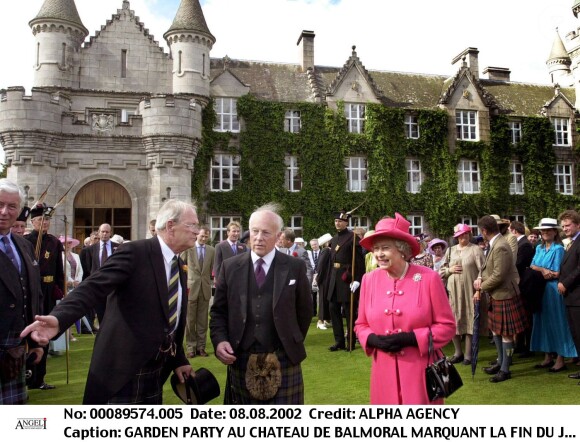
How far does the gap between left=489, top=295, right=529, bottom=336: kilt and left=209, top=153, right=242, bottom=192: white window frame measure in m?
19.0

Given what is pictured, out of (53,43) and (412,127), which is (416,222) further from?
(53,43)

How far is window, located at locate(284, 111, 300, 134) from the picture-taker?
1043 inches

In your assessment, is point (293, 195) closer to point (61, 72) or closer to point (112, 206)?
point (112, 206)

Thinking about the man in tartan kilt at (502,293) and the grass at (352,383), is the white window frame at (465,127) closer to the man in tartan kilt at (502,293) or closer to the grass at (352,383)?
the grass at (352,383)

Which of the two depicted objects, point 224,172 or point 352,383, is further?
point 224,172

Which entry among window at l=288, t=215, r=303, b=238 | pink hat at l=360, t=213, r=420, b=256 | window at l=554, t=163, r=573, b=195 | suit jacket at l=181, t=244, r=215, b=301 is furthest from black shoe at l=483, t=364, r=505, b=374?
window at l=554, t=163, r=573, b=195

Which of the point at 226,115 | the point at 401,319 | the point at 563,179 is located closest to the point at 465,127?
the point at 563,179

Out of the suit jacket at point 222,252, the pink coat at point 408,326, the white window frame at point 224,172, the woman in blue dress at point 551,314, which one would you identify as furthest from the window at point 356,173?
the pink coat at point 408,326

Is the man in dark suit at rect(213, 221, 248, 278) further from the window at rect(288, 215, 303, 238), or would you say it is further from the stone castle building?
the window at rect(288, 215, 303, 238)

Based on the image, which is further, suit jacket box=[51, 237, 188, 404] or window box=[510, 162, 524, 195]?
window box=[510, 162, 524, 195]

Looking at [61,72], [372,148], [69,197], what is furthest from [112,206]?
[372,148]

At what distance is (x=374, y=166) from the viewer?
27078 mm

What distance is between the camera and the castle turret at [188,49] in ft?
78.9

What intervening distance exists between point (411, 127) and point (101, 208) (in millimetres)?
17361
